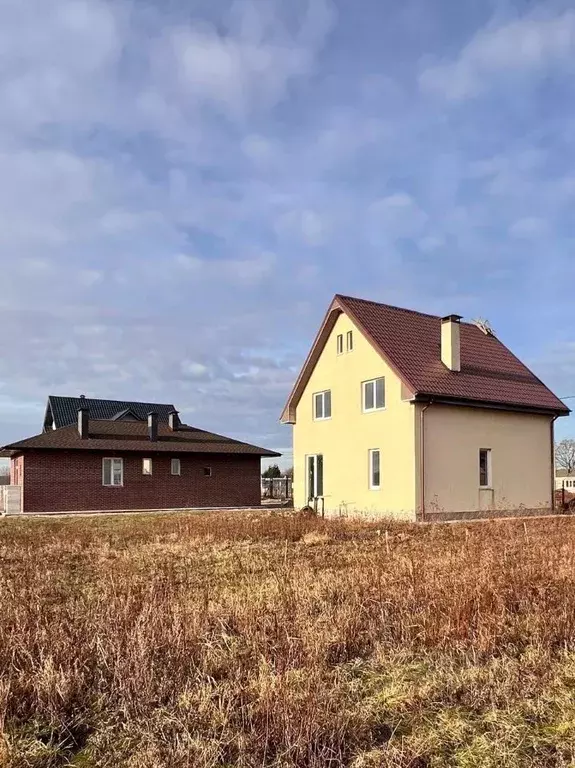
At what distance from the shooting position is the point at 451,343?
21641 mm

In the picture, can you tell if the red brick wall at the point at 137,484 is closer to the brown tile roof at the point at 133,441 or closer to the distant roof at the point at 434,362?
the brown tile roof at the point at 133,441

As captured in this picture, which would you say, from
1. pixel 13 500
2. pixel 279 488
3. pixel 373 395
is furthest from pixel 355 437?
pixel 279 488

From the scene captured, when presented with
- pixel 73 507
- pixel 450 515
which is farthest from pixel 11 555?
pixel 73 507

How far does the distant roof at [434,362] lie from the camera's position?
67.2 ft

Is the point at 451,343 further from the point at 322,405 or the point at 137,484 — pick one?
the point at 137,484

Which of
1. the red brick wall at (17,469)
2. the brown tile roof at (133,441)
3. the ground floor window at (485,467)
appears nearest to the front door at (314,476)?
the ground floor window at (485,467)

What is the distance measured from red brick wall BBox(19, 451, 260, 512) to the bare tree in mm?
59771

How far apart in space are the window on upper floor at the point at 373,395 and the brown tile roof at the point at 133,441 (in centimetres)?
1045

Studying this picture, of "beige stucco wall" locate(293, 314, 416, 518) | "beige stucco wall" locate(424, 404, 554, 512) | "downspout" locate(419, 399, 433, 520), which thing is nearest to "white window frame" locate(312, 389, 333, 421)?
"beige stucco wall" locate(293, 314, 416, 518)

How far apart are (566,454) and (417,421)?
227 ft

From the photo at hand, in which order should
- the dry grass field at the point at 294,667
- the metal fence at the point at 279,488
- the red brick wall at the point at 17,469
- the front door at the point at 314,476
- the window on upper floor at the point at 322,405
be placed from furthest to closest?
1. the metal fence at the point at 279,488
2. the red brick wall at the point at 17,469
3. the front door at the point at 314,476
4. the window on upper floor at the point at 322,405
5. the dry grass field at the point at 294,667

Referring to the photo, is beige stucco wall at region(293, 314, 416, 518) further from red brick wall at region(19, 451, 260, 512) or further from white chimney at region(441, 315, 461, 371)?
red brick wall at region(19, 451, 260, 512)

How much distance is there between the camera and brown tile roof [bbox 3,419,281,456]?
27.5 metres

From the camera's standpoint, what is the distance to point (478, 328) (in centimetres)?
2588
